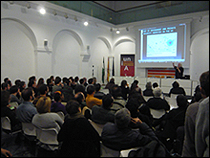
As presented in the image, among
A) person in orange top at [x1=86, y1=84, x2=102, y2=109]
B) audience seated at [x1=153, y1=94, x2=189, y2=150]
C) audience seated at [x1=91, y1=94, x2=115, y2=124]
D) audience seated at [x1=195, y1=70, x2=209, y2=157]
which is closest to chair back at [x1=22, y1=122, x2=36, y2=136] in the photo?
audience seated at [x1=91, y1=94, x2=115, y2=124]

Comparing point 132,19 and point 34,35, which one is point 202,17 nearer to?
point 132,19

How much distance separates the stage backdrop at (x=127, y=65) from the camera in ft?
39.1

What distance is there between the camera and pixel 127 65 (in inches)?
476

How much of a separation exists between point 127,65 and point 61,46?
4.83m

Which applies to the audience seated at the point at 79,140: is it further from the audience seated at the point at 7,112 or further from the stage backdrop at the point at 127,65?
the stage backdrop at the point at 127,65

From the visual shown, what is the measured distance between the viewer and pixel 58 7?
822cm

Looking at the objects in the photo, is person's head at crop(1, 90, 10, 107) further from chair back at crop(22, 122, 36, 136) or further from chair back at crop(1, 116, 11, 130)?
chair back at crop(22, 122, 36, 136)

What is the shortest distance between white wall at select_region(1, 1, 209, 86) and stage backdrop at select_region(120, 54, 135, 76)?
A: 1.13ft

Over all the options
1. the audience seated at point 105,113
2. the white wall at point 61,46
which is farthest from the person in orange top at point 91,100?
the white wall at point 61,46

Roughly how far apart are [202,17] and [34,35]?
27.3ft

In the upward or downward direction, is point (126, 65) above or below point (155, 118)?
above

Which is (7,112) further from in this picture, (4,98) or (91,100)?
(91,100)

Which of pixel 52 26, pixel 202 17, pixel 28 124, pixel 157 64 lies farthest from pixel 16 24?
pixel 202 17

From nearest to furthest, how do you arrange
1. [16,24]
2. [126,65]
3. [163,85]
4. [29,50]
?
[16,24] → [29,50] → [163,85] → [126,65]
